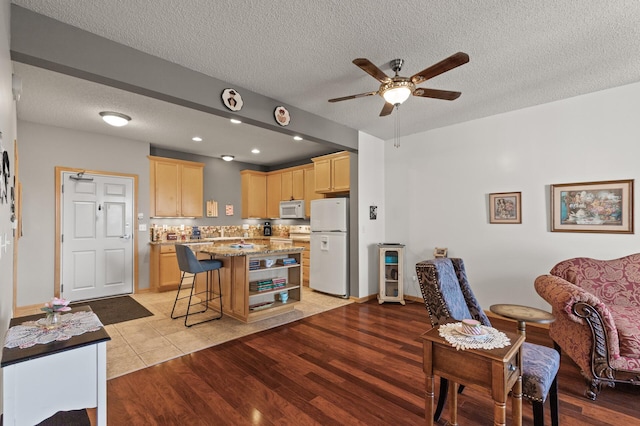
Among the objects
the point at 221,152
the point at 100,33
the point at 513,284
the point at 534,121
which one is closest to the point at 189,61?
the point at 100,33

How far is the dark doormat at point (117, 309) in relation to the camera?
3.93 metres

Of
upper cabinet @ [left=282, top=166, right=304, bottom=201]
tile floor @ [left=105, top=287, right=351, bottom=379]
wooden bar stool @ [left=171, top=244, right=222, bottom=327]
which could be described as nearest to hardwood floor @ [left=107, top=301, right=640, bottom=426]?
tile floor @ [left=105, top=287, right=351, bottom=379]

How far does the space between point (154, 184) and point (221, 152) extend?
1.39 metres

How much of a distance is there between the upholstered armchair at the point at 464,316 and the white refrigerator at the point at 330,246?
2.63 m

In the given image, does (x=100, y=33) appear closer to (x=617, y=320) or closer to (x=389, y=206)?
Answer: (x=389, y=206)

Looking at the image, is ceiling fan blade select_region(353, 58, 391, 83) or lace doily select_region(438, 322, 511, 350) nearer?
lace doily select_region(438, 322, 511, 350)

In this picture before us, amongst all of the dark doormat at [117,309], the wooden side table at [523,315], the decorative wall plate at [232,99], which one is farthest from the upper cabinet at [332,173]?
the dark doormat at [117,309]

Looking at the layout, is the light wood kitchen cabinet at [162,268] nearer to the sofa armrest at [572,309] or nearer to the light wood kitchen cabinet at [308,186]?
the light wood kitchen cabinet at [308,186]

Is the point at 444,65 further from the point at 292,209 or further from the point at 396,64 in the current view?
the point at 292,209

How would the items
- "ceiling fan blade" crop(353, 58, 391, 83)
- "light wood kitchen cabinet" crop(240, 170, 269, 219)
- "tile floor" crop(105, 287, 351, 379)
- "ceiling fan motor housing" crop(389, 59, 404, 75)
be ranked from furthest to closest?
1. "light wood kitchen cabinet" crop(240, 170, 269, 219)
2. "tile floor" crop(105, 287, 351, 379)
3. "ceiling fan motor housing" crop(389, 59, 404, 75)
4. "ceiling fan blade" crop(353, 58, 391, 83)

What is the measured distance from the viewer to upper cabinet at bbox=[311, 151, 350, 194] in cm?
499

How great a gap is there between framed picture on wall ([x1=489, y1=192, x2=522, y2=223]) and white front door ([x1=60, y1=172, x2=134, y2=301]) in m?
5.79

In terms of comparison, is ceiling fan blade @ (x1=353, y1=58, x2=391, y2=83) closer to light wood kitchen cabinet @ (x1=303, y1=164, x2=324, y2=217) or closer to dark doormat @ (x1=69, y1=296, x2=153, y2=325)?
light wood kitchen cabinet @ (x1=303, y1=164, x2=324, y2=217)

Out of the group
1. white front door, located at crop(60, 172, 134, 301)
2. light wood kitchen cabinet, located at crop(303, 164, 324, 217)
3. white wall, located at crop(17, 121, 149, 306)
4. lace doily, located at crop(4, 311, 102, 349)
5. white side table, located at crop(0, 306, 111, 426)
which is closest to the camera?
white side table, located at crop(0, 306, 111, 426)
